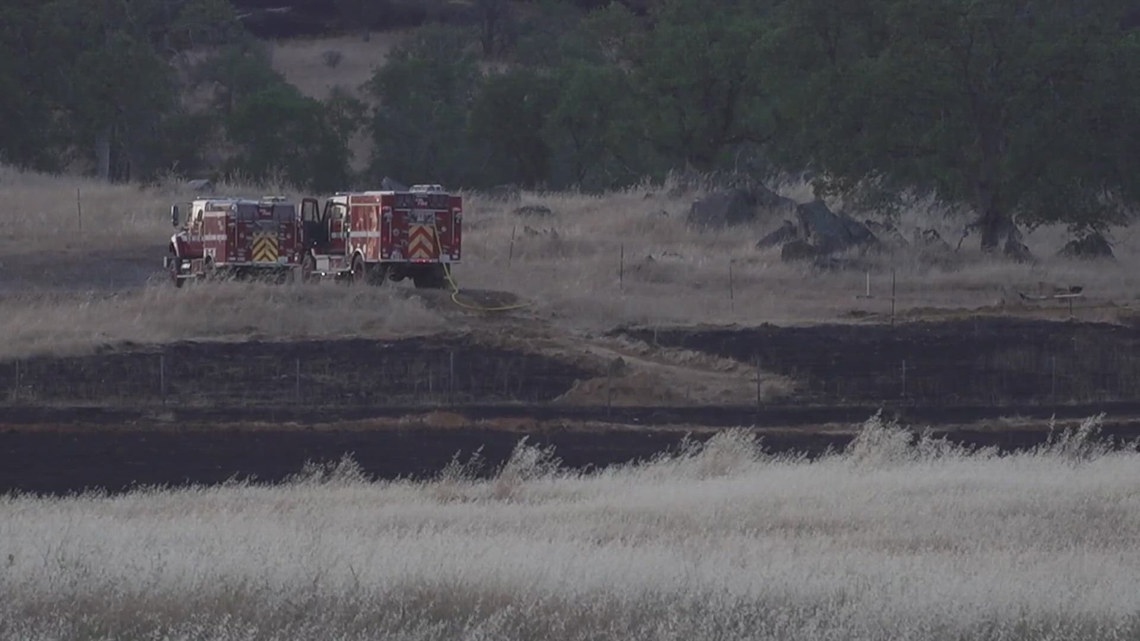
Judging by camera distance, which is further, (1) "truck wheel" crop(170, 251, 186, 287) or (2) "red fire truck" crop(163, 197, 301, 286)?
(1) "truck wheel" crop(170, 251, 186, 287)

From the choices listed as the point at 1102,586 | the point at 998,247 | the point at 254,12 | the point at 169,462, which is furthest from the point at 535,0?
the point at 1102,586

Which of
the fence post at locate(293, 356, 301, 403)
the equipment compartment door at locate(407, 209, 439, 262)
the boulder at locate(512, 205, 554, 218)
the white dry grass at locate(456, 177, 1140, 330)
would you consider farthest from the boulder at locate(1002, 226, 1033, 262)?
the fence post at locate(293, 356, 301, 403)

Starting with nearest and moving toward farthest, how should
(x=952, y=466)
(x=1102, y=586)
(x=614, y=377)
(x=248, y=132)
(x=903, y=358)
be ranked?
(x=1102, y=586), (x=952, y=466), (x=614, y=377), (x=903, y=358), (x=248, y=132)

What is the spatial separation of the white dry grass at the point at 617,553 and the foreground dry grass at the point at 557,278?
1362cm

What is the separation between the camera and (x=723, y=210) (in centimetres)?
5247

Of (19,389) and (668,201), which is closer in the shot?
(19,389)

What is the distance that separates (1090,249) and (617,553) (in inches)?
1469

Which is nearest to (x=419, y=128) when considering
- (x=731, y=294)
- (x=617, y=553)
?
(x=731, y=294)

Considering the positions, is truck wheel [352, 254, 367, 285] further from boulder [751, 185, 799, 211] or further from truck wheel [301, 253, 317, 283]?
boulder [751, 185, 799, 211]

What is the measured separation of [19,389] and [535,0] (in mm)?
90611

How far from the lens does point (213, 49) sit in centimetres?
10181

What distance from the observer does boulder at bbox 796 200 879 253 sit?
48.3 m

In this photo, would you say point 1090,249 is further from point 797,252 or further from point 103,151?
point 103,151

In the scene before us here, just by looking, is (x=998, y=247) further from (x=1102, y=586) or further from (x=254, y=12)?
(x=254, y=12)
